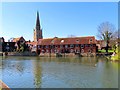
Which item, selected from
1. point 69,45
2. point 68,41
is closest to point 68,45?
point 69,45

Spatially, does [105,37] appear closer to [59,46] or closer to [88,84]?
[59,46]

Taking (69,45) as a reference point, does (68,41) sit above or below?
above

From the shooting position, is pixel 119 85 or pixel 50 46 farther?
pixel 50 46

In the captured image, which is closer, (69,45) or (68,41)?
(69,45)

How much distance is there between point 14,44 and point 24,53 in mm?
17255

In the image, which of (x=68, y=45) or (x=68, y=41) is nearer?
(x=68, y=45)

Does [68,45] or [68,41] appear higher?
[68,41]

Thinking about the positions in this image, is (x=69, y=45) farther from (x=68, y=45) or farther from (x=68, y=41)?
(x=68, y=41)

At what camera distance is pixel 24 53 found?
229 feet

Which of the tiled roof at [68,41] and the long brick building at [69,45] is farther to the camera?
the tiled roof at [68,41]

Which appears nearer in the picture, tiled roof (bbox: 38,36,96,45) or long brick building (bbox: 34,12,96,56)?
long brick building (bbox: 34,12,96,56)

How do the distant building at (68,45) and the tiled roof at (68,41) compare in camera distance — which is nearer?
the distant building at (68,45)

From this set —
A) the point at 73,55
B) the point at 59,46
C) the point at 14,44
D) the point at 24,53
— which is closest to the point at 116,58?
the point at 73,55

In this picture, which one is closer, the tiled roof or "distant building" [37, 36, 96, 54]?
"distant building" [37, 36, 96, 54]
